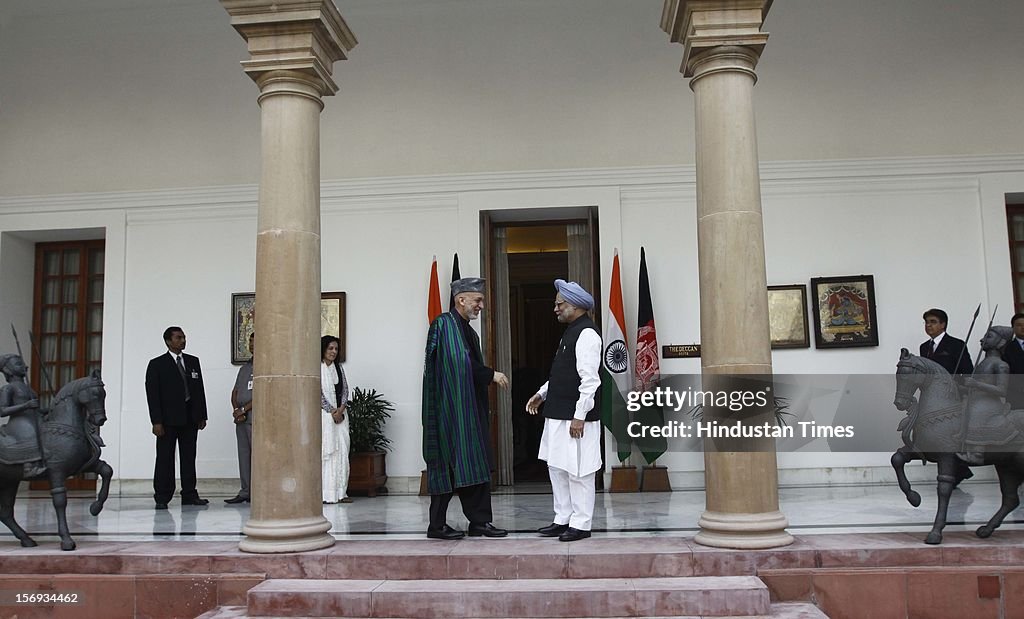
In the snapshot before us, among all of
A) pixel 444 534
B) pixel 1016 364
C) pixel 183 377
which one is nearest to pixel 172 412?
pixel 183 377

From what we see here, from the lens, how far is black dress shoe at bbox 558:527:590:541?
17.2ft

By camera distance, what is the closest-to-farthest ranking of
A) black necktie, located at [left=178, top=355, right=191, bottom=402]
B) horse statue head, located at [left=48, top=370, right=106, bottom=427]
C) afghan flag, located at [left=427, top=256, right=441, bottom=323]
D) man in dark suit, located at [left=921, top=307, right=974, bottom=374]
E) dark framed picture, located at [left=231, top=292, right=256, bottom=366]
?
1. horse statue head, located at [left=48, top=370, right=106, bottom=427]
2. man in dark suit, located at [left=921, top=307, right=974, bottom=374]
3. black necktie, located at [left=178, top=355, right=191, bottom=402]
4. afghan flag, located at [left=427, top=256, right=441, bottom=323]
5. dark framed picture, located at [left=231, top=292, right=256, bottom=366]

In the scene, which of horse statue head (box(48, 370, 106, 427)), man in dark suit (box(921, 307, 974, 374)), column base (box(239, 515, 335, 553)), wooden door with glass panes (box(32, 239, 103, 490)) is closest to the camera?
column base (box(239, 515, 335, 553))

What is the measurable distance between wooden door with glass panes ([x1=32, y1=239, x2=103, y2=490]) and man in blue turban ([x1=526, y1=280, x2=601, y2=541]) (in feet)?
22.7

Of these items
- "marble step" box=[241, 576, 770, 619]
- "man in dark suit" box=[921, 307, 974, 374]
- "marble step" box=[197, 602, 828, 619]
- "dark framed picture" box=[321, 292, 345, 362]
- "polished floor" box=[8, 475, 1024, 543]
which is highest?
"dark framed picture" box=[321, 292, 345, 362]

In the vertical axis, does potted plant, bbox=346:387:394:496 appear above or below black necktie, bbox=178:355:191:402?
below

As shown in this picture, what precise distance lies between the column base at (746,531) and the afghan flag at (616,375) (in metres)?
3.87

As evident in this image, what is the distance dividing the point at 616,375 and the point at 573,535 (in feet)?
12.7

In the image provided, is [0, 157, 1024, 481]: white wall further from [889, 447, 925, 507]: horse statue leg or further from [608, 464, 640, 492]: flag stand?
[889, 447, 925, 507]: horse statue leg

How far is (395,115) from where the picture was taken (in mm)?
9617

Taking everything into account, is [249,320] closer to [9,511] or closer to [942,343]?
[9,511]

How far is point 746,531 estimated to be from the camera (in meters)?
4.88

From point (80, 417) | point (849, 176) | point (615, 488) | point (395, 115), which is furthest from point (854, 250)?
point (80, 417)

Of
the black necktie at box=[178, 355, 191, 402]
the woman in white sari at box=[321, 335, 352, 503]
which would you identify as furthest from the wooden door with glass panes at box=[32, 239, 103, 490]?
the woman in white sari at box=[321, 335, 352, 503]
